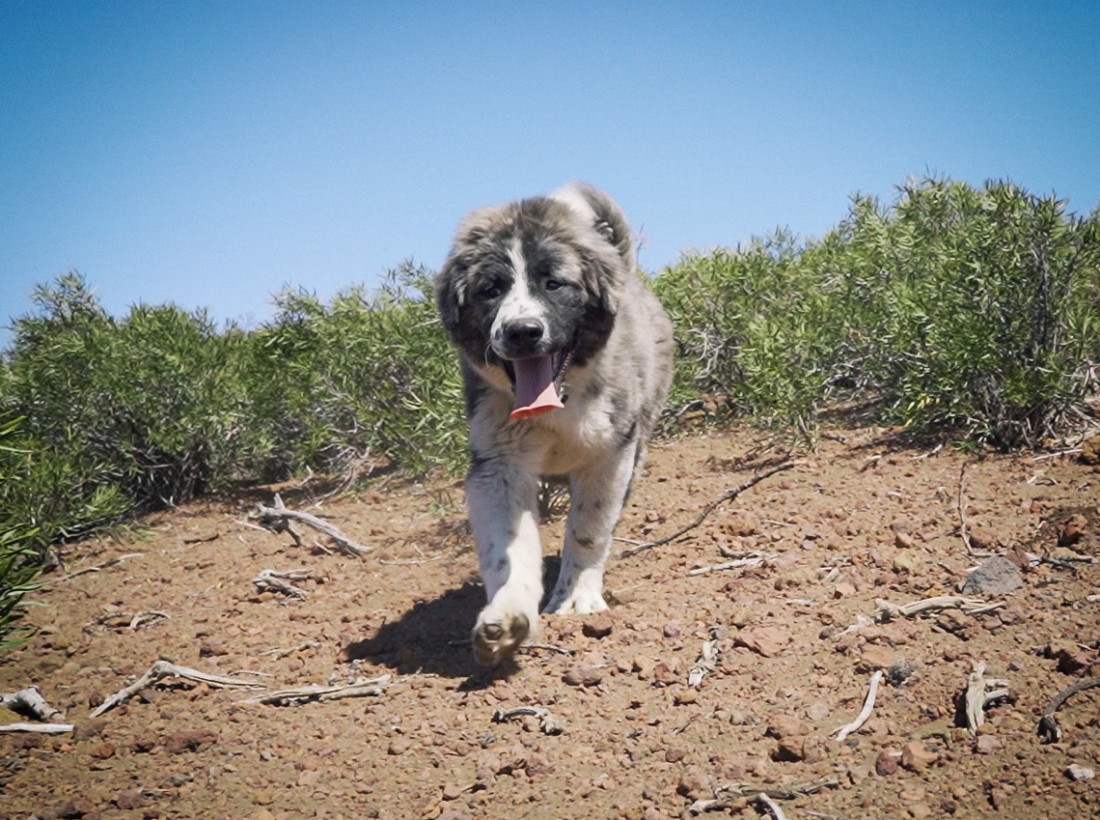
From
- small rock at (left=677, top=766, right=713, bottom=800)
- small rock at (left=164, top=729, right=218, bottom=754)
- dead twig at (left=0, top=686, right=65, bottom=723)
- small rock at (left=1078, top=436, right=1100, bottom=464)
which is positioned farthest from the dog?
small rock at (left=1078, top=436, right=1100, bottom=464)

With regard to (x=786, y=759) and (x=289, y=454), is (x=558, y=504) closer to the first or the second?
(x=289, y=454)

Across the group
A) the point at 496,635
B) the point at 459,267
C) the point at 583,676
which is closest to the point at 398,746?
the point at 496,635

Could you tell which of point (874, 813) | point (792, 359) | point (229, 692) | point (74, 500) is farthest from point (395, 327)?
point (874, 813)

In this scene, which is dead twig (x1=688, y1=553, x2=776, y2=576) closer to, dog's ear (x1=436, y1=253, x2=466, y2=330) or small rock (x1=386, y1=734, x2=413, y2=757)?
dog's ear (x1=436, y1=253, x2=466, y2=330)

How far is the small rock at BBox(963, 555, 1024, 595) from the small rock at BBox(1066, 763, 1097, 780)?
1.29 metres

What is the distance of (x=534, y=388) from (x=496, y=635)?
1189mm

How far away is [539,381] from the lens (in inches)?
169

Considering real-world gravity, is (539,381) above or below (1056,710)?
above

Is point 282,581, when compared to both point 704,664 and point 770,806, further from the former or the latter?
point 770,806

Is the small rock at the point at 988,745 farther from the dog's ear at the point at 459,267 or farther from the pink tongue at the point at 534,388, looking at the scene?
the dog's ear at the point at 459,267

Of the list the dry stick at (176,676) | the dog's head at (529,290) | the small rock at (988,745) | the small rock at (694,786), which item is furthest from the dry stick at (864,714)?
the dry stick at (176,676)

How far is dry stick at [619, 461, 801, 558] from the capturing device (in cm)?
526

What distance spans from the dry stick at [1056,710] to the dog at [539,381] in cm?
197

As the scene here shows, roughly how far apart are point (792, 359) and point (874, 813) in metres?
4.73
